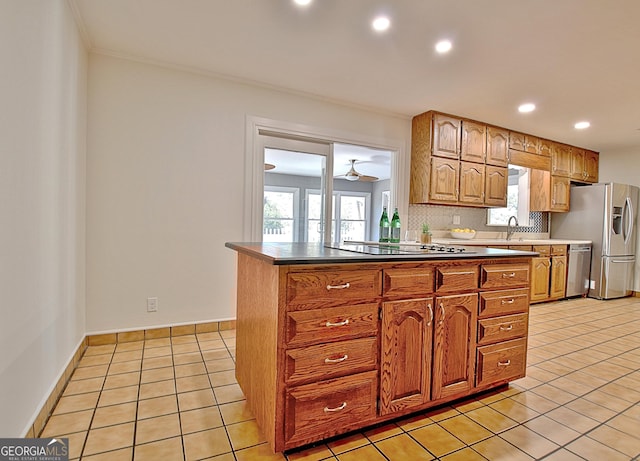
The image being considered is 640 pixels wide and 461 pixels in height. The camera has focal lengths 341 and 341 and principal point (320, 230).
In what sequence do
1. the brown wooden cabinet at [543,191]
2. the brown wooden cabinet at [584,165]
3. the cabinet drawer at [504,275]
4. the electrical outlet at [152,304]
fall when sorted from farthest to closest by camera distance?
1. the brown wooden cabinet at [584,165]
2. the brown wooden cabinet at [543,191]
3. the electrical outlet at [152,304]
4. the cabinet drawer at [504,275]

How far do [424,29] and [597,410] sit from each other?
256cm

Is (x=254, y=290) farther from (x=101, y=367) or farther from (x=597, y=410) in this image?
(x=597, y=410)

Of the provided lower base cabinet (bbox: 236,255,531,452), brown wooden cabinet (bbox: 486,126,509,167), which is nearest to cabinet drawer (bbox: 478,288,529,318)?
lower base cabinet (bbox: 236,255,531,452)

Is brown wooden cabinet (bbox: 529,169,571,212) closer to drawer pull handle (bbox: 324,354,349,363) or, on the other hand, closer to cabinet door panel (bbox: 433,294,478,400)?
cabinet door panel (bbox: 433,294,478,400)

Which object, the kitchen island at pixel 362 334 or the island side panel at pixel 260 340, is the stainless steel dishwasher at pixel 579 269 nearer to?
the kitchen island at pixel 362 334

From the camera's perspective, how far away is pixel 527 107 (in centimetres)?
372

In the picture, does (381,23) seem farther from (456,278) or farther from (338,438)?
(338,438)

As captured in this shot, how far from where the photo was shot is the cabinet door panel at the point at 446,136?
Answer: 399 cm

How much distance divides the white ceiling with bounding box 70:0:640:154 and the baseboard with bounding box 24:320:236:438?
2.27 m

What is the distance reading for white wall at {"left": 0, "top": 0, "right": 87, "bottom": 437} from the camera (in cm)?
129

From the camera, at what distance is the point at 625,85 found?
123 inches

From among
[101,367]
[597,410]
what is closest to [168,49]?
[101,367]

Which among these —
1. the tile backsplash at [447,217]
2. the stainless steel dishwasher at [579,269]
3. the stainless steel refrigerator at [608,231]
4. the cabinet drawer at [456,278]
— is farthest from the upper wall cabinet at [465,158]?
the cabinet drawer at [456,278]

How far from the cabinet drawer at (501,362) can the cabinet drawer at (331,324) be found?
0.82 meters
